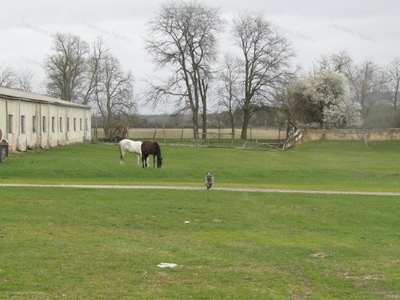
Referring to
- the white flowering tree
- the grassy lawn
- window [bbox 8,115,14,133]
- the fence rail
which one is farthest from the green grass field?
the white flowering tree

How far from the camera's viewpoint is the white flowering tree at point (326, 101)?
243ft

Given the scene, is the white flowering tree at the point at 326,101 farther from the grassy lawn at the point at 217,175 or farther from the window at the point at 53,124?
the grassy lawn at the point at 217,175

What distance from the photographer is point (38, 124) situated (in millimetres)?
51312

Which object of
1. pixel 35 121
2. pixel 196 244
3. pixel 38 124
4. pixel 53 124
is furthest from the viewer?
pixel 53 124

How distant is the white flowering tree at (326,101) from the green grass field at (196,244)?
156 ft

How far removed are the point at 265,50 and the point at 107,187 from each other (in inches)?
2348

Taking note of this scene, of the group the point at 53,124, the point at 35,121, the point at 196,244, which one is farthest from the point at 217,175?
the point at 53,124

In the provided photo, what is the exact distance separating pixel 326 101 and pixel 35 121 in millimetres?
37128

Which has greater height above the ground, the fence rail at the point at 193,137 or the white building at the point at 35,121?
the white building at the point at 35,121

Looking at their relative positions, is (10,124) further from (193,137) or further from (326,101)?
(326,101)

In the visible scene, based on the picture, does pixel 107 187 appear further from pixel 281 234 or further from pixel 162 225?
pixel 281 234

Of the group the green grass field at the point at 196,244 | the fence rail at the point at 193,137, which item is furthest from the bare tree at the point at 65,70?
the green grass field at the point at 196,244

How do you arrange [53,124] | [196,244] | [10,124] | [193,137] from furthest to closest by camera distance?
1. [193,137]
2. [53,124]
3. [10,124]
4. [196,244]

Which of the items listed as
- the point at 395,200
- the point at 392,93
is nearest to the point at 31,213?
the point at 395,200
